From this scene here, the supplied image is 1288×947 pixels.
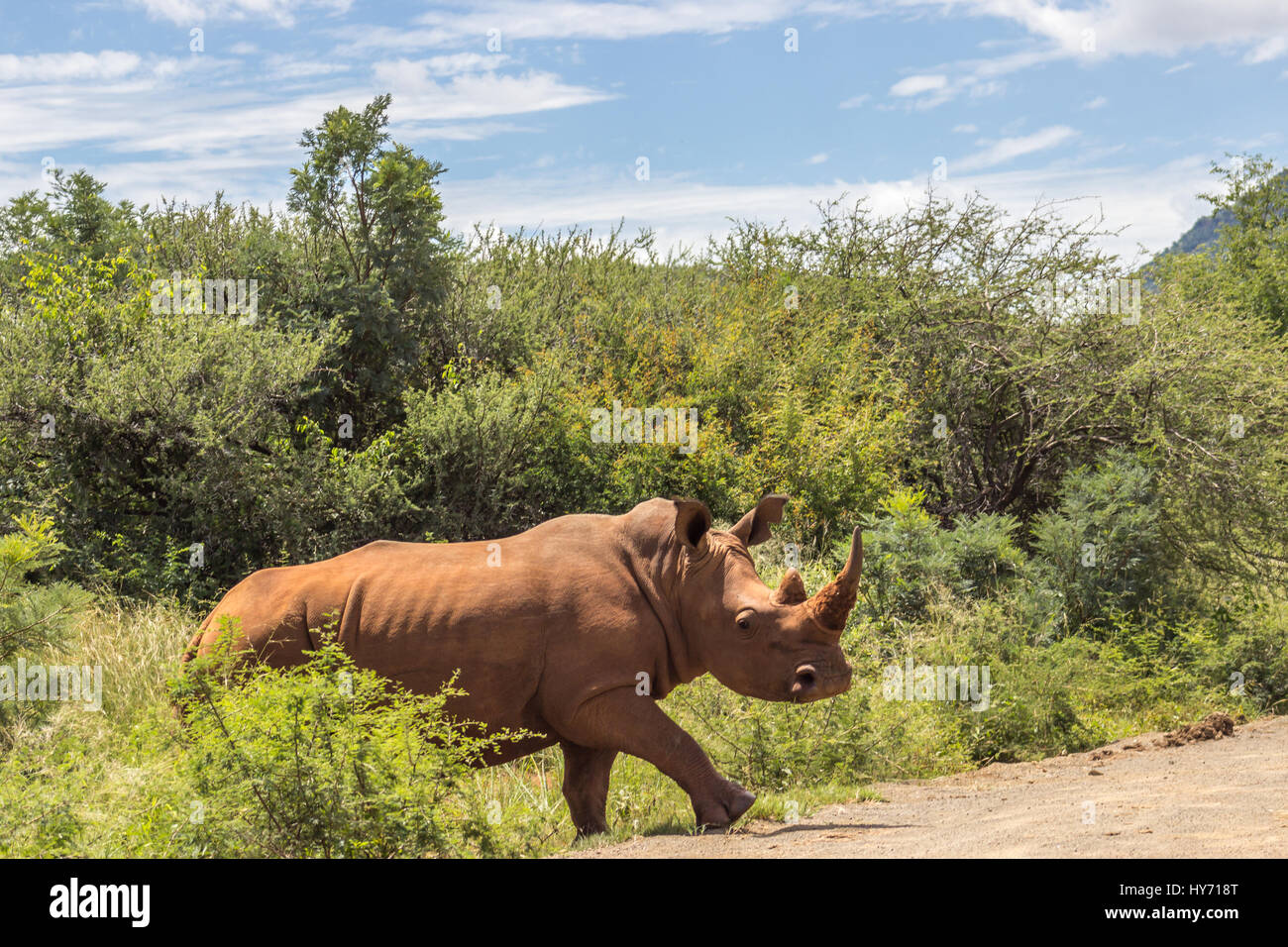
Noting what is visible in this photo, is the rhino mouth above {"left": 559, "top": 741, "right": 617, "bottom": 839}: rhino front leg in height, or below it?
above

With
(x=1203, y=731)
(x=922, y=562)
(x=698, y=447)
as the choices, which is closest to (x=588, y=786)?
(x=1203, y=731)

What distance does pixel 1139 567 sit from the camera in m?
14.6

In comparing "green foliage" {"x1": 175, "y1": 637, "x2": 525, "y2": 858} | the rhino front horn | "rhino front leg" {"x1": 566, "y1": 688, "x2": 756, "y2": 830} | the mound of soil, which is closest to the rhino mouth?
the rhino front horn

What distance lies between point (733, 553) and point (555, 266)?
15.2 meters

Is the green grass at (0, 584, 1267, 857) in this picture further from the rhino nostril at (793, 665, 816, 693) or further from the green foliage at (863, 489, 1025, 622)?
the rhino nostril at (793, 665, 816, 693)

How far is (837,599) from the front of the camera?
6.38 metres

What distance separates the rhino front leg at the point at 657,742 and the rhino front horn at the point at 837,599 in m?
1.00

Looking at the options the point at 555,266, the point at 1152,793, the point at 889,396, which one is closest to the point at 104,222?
the point at 555,266

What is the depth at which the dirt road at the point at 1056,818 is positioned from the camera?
5.67 meters

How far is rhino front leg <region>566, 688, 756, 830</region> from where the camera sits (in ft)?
21.7

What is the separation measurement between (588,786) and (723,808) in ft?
2.95

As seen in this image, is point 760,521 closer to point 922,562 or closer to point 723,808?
point 723,808

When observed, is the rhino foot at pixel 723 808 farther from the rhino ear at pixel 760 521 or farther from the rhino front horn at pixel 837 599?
the rhino ear at pixel 760 521

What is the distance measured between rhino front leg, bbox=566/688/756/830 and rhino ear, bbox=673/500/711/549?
907mm
